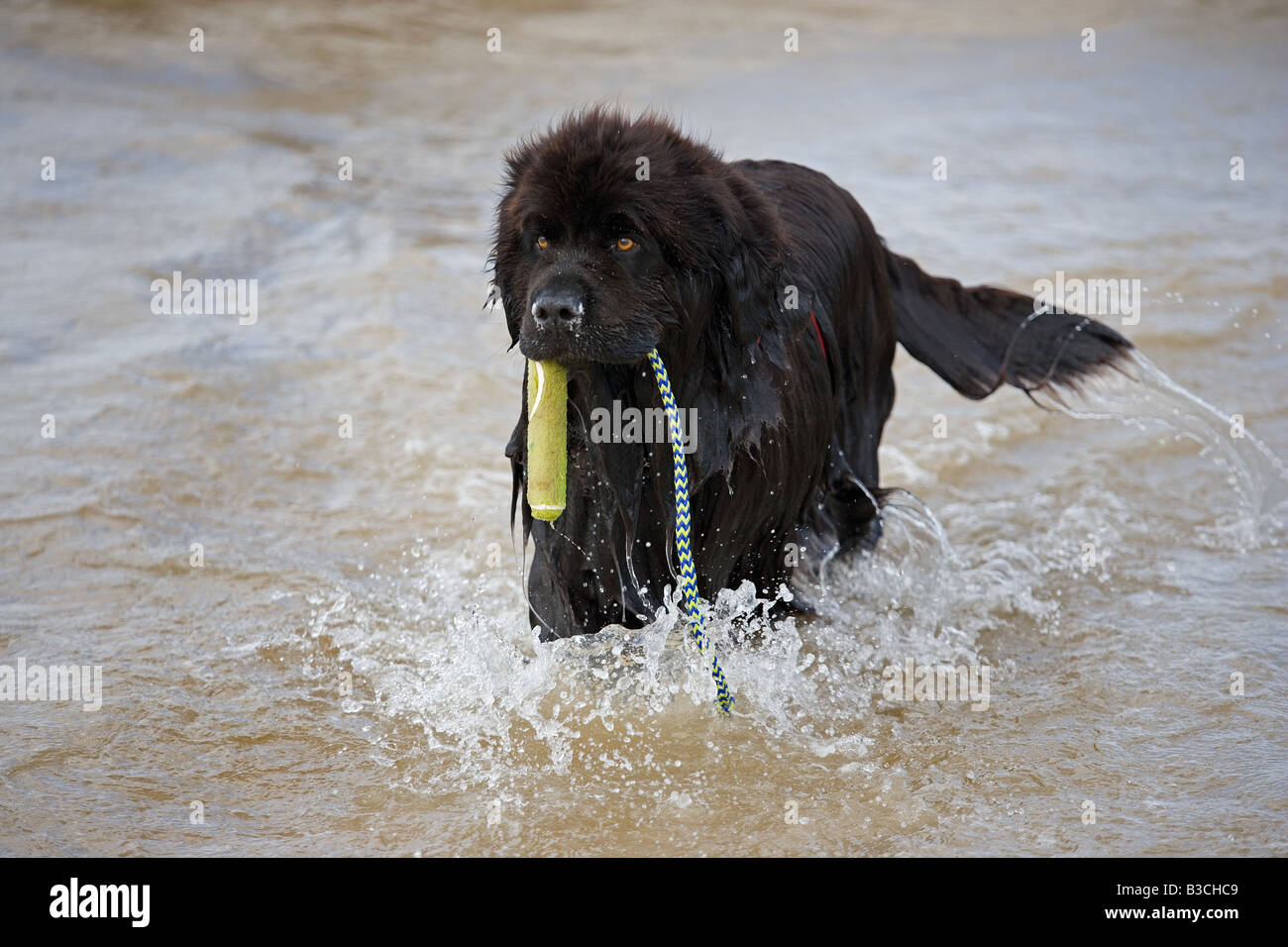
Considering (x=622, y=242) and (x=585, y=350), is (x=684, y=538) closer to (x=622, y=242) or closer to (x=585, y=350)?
(x=585, y=350)

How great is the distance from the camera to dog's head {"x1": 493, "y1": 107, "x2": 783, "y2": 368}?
11.4ft

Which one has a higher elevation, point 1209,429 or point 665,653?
point 1209,429

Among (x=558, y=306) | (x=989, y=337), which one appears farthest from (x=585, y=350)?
(x=989, y=337)

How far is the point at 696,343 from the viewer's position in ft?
12.5

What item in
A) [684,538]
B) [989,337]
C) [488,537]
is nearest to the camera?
[684,538]

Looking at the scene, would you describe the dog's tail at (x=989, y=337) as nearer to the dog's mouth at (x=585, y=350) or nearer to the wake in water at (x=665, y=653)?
the wake in water at (x=665, y=653)

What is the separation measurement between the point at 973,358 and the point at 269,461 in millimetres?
3139

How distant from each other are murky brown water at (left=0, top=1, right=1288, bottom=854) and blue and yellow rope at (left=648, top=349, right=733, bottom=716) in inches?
8.0

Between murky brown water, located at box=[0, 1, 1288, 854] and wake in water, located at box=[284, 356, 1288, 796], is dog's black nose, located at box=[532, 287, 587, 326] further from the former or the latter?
murky brown water, located at box=[0, 1, 1288, 854]

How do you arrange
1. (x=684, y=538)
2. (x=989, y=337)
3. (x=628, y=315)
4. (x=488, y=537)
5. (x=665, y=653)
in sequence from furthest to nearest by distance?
(x=488, y=537)
(x=989, y=337)
(x=665, y=653)
(x=684, y=538)
(x=628, y=315)

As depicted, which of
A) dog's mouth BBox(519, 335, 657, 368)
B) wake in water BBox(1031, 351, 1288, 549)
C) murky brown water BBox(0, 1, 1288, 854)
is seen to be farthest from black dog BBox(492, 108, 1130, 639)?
wake in water BBox(1031, 351, 1288, 549)

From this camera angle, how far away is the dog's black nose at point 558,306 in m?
3.40

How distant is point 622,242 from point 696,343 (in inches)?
16.3

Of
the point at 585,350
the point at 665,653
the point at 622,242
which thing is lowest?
the point at 665,653
